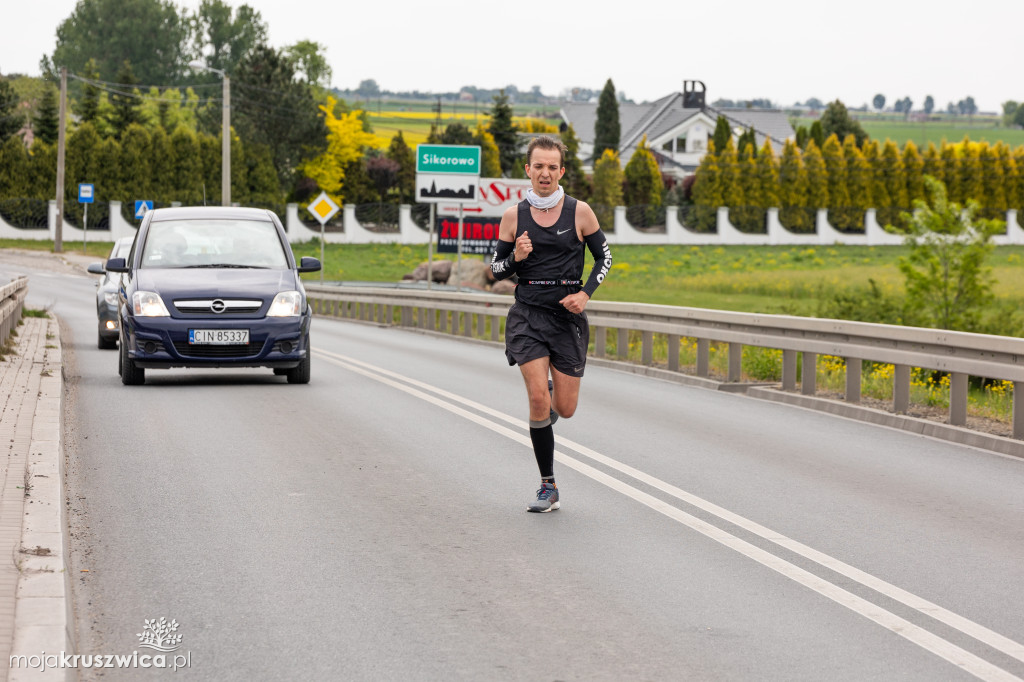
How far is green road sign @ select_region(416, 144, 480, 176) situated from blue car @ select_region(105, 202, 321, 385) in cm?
2075

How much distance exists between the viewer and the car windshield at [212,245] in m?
14.7

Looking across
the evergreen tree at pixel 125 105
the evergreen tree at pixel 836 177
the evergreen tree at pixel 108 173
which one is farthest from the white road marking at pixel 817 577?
the evergreen tree at pixel 125 105

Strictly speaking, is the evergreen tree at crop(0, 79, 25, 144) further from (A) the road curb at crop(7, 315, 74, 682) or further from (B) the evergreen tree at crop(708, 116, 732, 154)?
(A) the road curb at crop(7, 315, 74, 682)

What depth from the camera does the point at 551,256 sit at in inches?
298

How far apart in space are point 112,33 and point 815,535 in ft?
462

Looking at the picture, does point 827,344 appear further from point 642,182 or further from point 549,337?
point 642,182

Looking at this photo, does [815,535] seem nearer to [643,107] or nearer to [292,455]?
[292,455]

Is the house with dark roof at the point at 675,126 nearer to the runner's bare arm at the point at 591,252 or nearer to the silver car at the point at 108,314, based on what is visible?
the silver car at the point at 108,314

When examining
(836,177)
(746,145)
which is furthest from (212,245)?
(746,145)

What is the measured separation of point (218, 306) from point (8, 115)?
229 ft

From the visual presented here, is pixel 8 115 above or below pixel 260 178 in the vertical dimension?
above

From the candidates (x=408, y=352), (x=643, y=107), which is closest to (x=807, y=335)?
(x=408, y=352)

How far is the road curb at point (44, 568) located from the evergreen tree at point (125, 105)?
8538cm

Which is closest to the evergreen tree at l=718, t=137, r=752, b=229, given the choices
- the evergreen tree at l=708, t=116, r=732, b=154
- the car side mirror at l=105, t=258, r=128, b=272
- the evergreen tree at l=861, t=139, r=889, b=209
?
the evergreen tree at l=861, t=139, r=889, b=209
